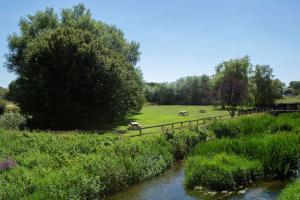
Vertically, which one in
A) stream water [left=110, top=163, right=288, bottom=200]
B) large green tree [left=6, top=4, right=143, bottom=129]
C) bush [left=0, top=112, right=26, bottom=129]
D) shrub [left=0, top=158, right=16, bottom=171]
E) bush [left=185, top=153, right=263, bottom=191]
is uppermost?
large green tree [left=6, top=4, right=143, bottom=129]

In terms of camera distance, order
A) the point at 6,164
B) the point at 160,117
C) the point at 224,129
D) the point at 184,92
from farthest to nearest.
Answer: the point at 184,92 < the point at 160,117 < the point at 224,129 < the point at 6,164

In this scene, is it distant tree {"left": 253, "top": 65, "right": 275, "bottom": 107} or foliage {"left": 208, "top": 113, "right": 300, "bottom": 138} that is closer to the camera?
foliage {"left": 208, "top": 113, "right": 300, "bottom": 138}

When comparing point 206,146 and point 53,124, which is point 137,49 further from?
point 206,146

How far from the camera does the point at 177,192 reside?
18.4 metres

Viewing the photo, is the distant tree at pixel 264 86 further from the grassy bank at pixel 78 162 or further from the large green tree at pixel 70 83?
the grassy bank at pixel 78 162

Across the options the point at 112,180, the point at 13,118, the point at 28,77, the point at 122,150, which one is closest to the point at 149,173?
the point at 122,150

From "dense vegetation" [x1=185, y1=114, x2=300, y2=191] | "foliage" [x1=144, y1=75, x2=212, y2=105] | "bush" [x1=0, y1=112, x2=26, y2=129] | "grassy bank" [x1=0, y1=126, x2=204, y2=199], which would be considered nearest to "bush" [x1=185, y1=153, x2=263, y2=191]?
"dense vegetation" [x1=185, y1=114, x2=300, y2=191]

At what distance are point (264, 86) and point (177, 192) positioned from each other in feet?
216

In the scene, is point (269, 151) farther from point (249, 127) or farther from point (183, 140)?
point (249, 127)

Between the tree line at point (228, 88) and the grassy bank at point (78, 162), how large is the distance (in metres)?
22.3

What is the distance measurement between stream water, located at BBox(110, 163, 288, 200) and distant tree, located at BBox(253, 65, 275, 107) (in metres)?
62.9

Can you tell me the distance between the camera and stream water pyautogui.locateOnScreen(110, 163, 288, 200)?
17.1 metres

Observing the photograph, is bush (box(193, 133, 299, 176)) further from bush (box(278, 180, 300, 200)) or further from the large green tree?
the large green tree

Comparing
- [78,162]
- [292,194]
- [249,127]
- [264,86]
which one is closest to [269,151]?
[292,194]
